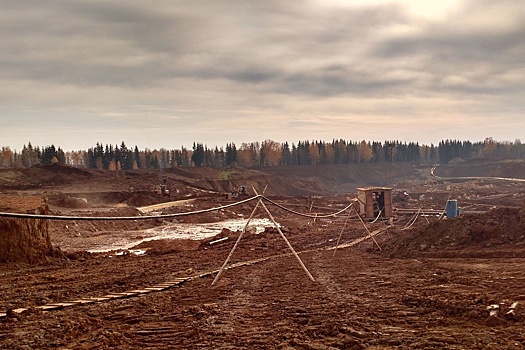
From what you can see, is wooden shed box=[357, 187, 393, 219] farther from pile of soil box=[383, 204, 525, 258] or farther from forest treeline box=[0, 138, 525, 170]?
forest treeline box=[0, 138, 525, 170]

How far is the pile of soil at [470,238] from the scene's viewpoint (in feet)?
42.7

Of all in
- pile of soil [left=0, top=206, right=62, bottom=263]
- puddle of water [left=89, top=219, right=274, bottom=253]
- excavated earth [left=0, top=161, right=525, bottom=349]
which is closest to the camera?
excavated earth [left=0, top=161, right=525, bottom=349]

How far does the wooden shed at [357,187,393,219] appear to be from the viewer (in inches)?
1089

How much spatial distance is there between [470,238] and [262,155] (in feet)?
393

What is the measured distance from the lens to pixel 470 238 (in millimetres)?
14078

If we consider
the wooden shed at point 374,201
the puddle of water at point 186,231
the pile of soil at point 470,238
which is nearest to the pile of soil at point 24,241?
the puddle of water at point 186,231

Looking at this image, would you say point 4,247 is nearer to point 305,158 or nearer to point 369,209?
point 369,209

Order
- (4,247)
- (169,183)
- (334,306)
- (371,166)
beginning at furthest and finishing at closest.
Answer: (371,166) < (169,183) < (4,247) < (334,306)

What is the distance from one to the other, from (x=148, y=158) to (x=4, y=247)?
416 ft

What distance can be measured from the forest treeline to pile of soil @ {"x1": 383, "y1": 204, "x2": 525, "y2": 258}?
82.3 meters

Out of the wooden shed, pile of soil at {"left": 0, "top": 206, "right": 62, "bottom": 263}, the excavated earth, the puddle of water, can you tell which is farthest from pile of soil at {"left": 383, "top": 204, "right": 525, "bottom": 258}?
the puddle of water

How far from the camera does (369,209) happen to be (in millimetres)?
27781

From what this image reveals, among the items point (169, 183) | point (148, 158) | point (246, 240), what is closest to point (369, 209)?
point (246, 240)

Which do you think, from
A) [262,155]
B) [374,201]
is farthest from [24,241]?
[262,155]
